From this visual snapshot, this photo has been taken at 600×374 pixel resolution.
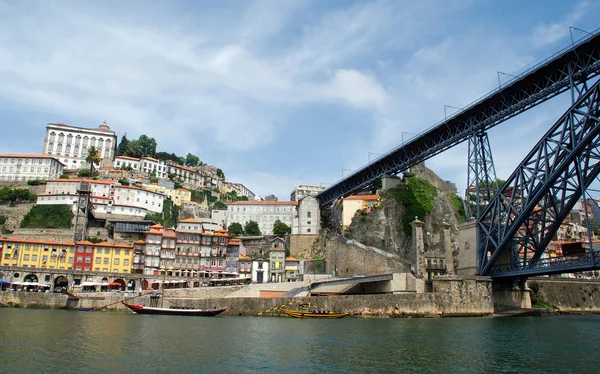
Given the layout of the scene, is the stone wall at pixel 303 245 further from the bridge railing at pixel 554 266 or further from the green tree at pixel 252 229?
the bridge railing at pixel 554 266

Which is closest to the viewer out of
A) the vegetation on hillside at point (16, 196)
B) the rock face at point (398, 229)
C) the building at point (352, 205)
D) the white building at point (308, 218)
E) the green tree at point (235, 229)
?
the rock face at point (398, 229)

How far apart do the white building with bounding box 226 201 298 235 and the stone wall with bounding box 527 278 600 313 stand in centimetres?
4153

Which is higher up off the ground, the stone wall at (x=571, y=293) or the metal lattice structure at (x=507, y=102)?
the metal lattice structure at (x=507, y=102)

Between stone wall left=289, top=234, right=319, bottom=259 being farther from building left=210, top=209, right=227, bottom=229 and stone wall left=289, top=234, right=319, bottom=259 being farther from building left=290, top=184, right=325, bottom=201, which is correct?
building left=290, top=184, right=325, bottom=201

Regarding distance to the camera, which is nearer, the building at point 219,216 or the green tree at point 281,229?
the green tree at point 281,229

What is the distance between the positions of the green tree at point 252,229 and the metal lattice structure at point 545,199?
143ft

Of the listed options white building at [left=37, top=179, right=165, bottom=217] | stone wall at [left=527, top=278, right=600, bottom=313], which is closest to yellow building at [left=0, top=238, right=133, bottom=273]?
white building at [left=37, top=179, right=165, bottom=217]

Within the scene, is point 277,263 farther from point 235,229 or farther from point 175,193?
point 175,193

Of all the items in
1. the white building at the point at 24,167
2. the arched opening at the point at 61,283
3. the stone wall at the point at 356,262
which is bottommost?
the arched opening at the point at 61,283

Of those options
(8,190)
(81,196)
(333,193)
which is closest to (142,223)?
(81,196)

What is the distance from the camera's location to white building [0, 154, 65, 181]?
79438 mm

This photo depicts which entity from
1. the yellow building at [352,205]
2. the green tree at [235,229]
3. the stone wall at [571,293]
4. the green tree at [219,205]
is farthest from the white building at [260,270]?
the green tree at [219,205]

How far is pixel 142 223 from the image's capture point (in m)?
66.0

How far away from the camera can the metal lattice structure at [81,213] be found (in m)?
61.0
